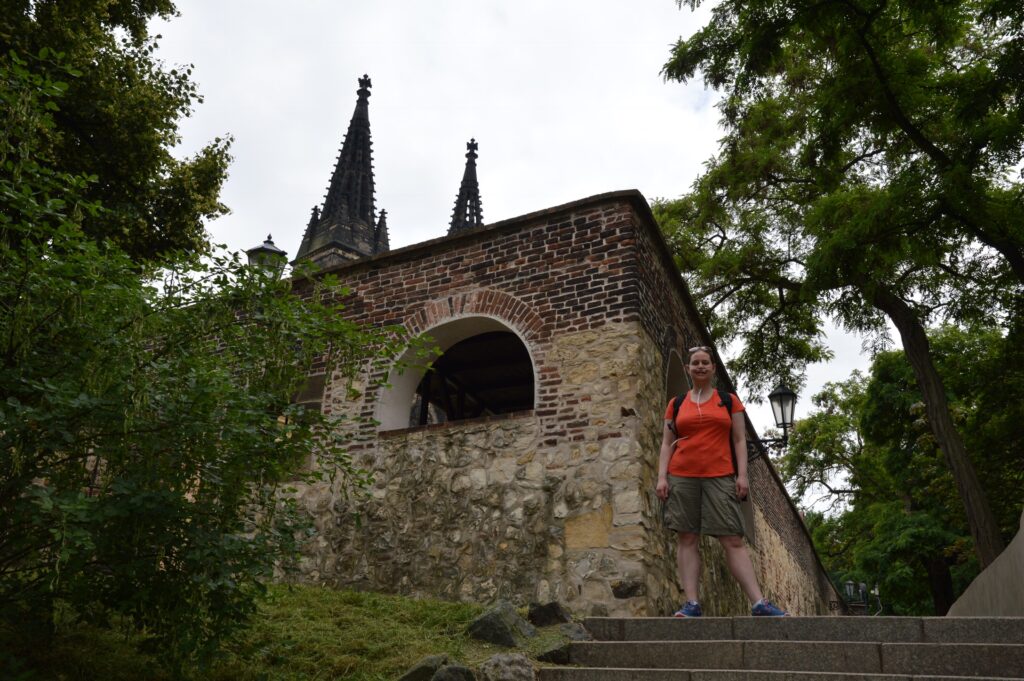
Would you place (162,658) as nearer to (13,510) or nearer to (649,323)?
(13,510)

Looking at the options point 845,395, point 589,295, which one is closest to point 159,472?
point 589,295

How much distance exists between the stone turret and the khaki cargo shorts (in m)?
30.9

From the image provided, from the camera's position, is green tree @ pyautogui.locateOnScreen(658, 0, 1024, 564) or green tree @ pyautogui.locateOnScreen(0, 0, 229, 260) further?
green tree @ pyautogui.locateOnScreen(0, 0, 229, 260)

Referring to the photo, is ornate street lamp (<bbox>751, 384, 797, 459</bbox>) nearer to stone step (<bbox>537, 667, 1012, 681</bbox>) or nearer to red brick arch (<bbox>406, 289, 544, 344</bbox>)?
red brick arch (<bbox>406, 289, 544, 344</bbox>)

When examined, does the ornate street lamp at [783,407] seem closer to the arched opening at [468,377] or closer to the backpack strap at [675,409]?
the arched opening at [468,377]

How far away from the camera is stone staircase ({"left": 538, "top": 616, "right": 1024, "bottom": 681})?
154 inches

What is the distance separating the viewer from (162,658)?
3.75 m

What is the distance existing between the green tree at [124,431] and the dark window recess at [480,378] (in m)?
6.13

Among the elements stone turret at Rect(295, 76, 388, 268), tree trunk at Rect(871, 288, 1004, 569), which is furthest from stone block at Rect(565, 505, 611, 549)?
stone turret at Rect(295, 76, 388, 268)

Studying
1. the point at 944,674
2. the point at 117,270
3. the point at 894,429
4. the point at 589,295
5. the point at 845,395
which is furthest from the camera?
the point at 845,395

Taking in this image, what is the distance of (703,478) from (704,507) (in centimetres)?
19

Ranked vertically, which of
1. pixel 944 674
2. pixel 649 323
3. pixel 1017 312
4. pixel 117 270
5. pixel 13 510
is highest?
pixel 1017 312

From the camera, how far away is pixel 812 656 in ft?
13.6

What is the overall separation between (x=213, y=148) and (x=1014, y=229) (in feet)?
34.6
